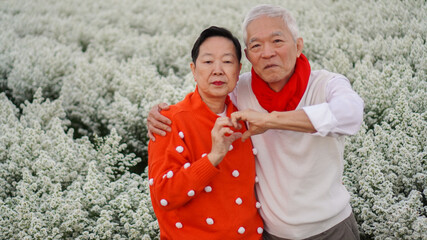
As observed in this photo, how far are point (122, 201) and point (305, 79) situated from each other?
163 cm

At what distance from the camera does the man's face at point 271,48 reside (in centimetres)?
214

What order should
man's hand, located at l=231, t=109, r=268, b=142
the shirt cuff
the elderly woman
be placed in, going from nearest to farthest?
1. the shirt cuff
2. man's hand, located at l=231, t=109, r=268, b=142
3. the elderly woman

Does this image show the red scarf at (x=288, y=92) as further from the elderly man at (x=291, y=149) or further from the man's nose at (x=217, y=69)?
the man's nose at (x=217, y=69)

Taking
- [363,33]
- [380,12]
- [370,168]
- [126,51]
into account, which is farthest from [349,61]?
[126,51]

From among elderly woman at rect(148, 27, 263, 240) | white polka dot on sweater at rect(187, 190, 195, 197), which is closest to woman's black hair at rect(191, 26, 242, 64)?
elderly woman at rect(148, 27, 263, 240)

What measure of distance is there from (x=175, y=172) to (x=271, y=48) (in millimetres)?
782

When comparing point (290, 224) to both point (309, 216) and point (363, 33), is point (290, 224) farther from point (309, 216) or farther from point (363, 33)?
point (363, 33)

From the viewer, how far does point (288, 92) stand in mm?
2127

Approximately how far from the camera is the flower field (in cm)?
298

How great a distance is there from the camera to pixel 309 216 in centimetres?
212

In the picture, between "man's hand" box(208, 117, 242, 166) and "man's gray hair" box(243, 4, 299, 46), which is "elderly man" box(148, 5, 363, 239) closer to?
"man's gray hair" box(243, 4, 299, 46)

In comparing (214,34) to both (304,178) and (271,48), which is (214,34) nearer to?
(271,48)

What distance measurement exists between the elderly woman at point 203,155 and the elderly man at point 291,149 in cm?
12

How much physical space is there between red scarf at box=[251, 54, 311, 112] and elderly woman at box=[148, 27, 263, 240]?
0.68 feet
